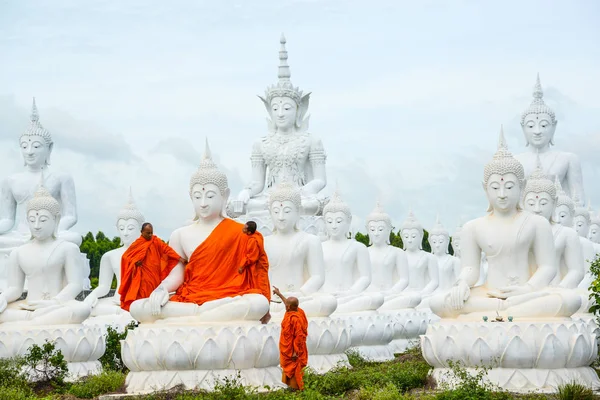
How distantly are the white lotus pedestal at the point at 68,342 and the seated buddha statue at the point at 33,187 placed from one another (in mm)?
4862

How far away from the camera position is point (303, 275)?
17.5 m

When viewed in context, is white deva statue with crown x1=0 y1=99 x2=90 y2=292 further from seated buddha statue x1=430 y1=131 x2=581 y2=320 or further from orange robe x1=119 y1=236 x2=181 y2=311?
seated buddha statue x1=430 y1=131 x2=581 y2=320

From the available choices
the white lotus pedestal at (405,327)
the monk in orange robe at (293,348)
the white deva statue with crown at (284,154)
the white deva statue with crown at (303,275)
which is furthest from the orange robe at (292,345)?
the white deva statue with crown at (284,154)

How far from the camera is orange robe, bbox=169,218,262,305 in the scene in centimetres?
1420

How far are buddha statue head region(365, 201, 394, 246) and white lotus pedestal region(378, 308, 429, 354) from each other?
152cm

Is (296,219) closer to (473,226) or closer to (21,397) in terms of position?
(473,226)

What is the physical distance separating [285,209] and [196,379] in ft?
14.5

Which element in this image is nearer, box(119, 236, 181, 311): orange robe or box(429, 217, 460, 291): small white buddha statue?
box(119, 236, 181, 311): orange robe

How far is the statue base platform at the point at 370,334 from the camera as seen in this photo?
1980 cm

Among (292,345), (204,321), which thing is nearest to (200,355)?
(204,321)

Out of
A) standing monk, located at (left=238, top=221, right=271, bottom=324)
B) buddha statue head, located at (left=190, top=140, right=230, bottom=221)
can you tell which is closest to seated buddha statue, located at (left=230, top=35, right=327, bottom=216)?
buddha statue head, located at (left=190, top=140, right=230, bottom=221)

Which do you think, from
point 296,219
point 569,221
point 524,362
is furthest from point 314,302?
point 569,221

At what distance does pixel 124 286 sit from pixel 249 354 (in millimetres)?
1797

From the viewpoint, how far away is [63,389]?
15023 mm
